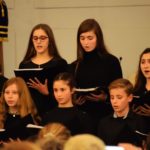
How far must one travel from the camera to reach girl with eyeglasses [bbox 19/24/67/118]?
13.3 ft

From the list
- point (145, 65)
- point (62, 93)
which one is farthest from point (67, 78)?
point (145, 65)

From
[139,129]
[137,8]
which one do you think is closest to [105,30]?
[137,8]

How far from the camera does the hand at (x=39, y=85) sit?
12.7 ft

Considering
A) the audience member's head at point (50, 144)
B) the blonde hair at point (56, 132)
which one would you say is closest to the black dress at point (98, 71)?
the blonde hair at point (56, 132)

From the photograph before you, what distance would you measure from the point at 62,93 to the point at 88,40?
0.47 meters

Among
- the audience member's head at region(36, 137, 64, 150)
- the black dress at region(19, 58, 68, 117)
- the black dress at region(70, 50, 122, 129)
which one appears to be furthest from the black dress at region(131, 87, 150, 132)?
the audience member's head at region(36, 137, 64, 150)

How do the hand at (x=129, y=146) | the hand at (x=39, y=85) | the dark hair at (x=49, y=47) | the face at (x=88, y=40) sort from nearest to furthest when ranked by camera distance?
the hand at (x=129, y=146)
the hand at (x=39, y=85)
the face at (x=88, y=40)
the dark hair at (x=49, y=47)

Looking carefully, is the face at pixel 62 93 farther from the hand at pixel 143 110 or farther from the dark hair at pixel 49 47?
the hand at pixel 143 110

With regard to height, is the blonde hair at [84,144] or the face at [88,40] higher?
the face at [88,40]

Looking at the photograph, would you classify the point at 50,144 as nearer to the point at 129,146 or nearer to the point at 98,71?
the point at 129,146

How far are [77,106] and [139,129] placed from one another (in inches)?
21.3

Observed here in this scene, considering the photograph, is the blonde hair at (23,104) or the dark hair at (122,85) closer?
the dark hair at (122,85)

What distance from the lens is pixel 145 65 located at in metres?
3.98

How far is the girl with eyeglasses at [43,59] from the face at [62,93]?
8 cm
